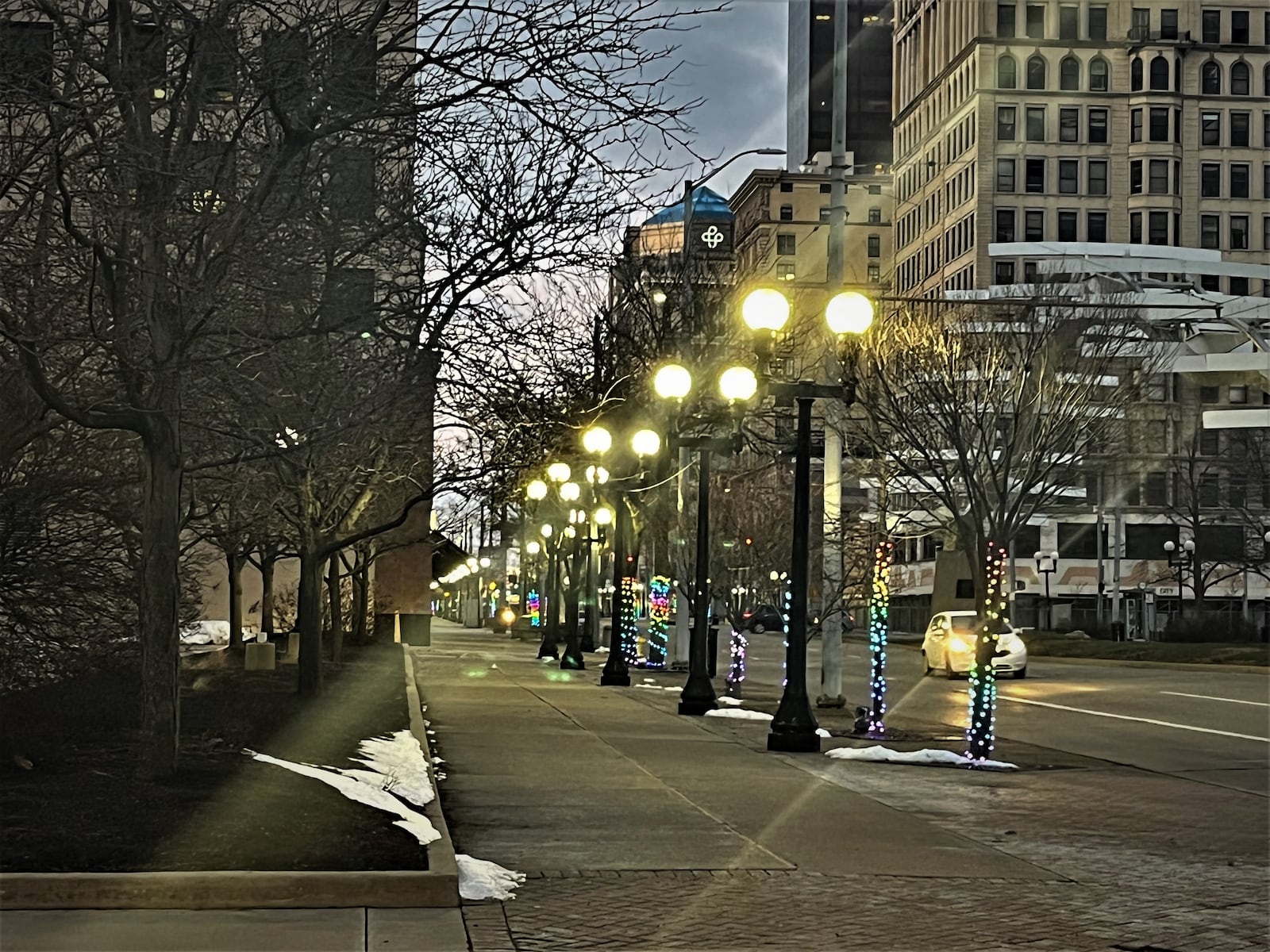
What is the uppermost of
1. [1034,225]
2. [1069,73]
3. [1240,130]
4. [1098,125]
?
[1069,73]

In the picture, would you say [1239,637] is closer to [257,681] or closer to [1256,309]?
[1256,309]

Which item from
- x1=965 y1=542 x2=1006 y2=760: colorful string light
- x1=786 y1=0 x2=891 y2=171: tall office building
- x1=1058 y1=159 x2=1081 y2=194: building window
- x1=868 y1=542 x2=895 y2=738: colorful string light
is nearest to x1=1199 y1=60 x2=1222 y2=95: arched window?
x1=1058 y1=159 x2=1081 y2=194: building window

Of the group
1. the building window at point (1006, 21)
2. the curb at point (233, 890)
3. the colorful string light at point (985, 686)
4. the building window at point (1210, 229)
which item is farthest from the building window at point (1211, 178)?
the curb at point (233, 890)

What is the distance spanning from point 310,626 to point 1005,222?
96171 millimetres

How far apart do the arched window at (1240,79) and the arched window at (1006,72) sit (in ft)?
45.2

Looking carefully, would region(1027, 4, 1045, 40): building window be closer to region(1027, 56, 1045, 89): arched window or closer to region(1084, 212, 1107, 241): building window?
region(1027, 56, 1045, 89): arched window

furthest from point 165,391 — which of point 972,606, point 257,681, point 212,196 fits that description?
point 972,606

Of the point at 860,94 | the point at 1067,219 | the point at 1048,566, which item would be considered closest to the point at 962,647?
the point at 1048,566

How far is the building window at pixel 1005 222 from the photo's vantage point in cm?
11212

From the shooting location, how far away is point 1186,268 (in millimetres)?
53500

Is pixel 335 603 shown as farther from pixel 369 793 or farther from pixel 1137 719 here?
pixel 369 793

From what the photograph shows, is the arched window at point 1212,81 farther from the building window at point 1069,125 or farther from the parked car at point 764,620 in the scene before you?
the parked car at point 764,620

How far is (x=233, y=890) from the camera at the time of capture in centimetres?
878

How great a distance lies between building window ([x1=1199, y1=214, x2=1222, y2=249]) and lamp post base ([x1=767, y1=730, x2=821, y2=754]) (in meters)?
100
